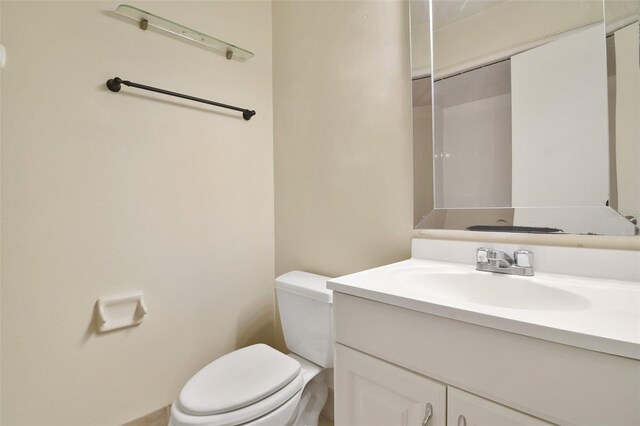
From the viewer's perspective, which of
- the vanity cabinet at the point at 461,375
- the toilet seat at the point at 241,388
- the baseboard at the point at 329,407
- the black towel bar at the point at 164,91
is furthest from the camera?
the baseboard at the point at 329,407

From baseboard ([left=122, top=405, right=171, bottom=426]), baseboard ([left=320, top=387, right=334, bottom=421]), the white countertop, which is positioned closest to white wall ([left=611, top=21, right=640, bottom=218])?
the white countertop

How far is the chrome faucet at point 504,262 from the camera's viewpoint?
84 centimetres

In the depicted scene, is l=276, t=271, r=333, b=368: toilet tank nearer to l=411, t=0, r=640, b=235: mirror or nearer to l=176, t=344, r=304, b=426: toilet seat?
l=176, t=344, r=304, b=426: toilet seat

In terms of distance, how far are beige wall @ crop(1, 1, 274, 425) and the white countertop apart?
0.92 m

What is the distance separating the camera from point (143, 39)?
1.26 metres

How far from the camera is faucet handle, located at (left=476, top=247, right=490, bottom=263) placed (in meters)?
0.90

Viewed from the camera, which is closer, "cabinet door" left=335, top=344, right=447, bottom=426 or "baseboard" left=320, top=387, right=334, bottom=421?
"cabinet door" left=335, top=344, right=447, bottom=426

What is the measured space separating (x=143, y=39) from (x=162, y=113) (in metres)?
0.31

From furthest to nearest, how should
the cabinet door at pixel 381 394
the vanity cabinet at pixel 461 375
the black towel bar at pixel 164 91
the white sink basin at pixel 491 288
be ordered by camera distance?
1. the black towel bar at pixel 164 91
2. the white sink basin at pixel 491 288
3. the cabinet door at pixel 381 394
4. the vanity cabinet at pixel 461 375

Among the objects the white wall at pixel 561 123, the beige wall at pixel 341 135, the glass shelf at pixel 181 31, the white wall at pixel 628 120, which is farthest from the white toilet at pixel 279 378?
the glass shelf at pixel 181 31

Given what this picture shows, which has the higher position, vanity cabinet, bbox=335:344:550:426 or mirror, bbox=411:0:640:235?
mirror, bbox=411:0:640:235

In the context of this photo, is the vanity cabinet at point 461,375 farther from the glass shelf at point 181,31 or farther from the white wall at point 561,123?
the glass shelf at point 181,31

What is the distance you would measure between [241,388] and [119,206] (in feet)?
2.83

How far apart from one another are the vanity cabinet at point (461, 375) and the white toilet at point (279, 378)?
0.99ft
